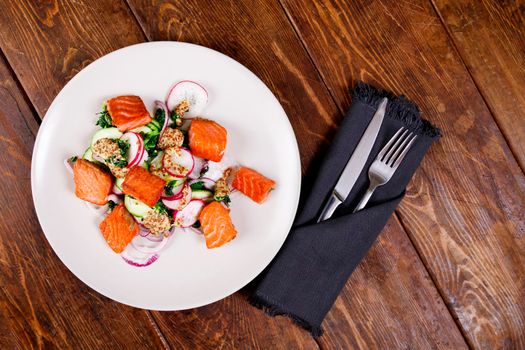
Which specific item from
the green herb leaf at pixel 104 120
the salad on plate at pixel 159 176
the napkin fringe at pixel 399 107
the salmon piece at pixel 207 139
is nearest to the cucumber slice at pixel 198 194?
the salad on plate at pixel 159 176

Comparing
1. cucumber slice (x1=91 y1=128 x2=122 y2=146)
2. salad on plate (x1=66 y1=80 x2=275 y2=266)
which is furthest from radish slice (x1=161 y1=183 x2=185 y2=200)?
cucumber slice (x1=91 y1=128 x2=122 y2=146)

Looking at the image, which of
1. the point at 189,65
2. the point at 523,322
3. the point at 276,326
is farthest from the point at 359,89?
the point at 523,322

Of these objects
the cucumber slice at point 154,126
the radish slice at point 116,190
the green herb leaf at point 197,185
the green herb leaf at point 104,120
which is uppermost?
the cucumber slice at point 154,126

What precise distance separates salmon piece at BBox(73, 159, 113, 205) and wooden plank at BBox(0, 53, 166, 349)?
0.30 m

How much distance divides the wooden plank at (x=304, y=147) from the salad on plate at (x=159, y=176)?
0.92ft

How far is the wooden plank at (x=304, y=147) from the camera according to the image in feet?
5.49

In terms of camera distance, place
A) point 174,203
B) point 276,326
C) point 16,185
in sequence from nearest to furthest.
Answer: point 174,203 < point 16,185 < point 276,326

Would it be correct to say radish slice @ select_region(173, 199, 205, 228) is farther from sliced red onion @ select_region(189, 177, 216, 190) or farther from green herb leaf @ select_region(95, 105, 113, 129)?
green herb leaf @ select_region(95, 105, 113, 129)

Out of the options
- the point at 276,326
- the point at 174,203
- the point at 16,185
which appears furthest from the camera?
the point at 276,326

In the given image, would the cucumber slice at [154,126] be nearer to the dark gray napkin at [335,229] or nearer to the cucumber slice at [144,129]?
the cucumber slice at [144,129]

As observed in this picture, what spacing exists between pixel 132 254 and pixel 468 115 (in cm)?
126

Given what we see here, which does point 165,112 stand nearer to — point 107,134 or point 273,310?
point 107,134

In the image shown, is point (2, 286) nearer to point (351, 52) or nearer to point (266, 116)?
point (266, 116)

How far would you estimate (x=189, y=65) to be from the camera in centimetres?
151
